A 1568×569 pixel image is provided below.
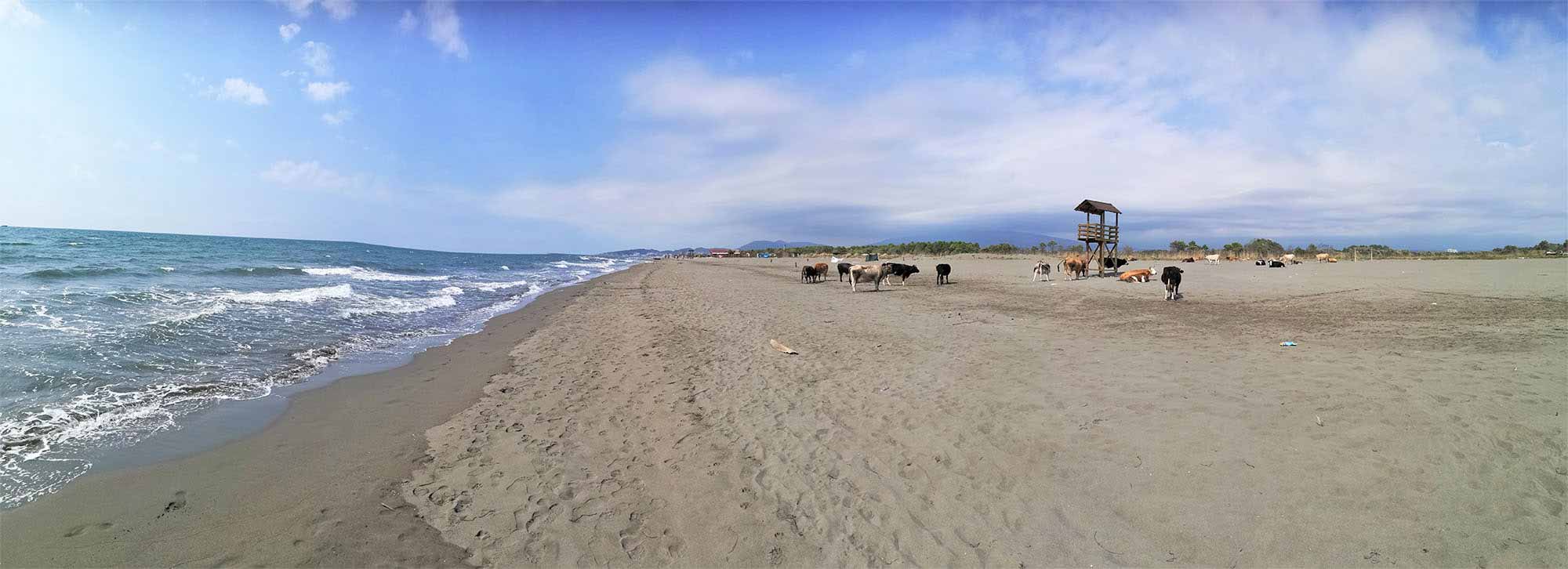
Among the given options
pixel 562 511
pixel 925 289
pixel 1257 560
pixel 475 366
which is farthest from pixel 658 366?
pixel 925 289

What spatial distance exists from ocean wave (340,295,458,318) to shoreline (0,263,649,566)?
1040cm

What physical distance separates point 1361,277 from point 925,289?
1870cm

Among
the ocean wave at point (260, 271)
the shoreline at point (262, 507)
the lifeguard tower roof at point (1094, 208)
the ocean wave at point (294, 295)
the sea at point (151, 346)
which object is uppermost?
the lifeguard tower roof at point (1094, 208)

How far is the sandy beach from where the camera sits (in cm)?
354

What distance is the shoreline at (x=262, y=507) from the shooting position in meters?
3.49

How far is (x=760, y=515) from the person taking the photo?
403 cm

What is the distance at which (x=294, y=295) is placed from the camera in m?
16.9

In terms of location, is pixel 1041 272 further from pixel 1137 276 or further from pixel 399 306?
pixel 399 306

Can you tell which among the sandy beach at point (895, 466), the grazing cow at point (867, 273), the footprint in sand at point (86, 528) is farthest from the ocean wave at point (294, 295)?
the grazing cow at point (867, 273)

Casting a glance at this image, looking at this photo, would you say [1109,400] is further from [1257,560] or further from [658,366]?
[658,366]

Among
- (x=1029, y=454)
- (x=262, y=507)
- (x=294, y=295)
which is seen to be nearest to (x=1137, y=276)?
(x=1029, y=454)

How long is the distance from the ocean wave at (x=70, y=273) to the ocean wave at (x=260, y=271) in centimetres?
336

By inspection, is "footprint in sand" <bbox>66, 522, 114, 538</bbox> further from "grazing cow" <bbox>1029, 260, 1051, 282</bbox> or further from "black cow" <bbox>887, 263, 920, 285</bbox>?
"grazing cow" <bbox>1029, 260, 1051, 282</bbox>

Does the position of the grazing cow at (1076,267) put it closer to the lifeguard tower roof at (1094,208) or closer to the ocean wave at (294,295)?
the lifeguard tower roof at (1094,208)
